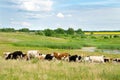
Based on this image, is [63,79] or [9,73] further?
[9,73]

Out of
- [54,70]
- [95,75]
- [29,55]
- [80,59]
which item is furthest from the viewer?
[29,55]

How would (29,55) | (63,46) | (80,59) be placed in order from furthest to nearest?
(63,46), (29,55), (80,59)

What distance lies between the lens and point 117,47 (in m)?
71.5

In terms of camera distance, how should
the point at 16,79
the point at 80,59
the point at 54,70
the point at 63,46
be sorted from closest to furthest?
the point at 16,79 < the point at 54,70 < the point at 80,59 < the point at 63,46

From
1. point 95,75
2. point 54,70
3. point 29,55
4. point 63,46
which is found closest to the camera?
point 95,75

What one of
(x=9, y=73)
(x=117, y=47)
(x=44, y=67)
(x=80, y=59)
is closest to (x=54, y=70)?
(x=44, y=67)

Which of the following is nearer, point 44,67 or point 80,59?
point 44,67

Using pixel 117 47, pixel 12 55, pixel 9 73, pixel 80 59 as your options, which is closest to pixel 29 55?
pixel 12 55

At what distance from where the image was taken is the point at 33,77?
11664 mm

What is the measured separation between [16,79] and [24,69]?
2643mm

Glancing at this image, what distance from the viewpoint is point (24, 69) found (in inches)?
547

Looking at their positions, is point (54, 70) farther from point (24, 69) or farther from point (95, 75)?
point (95, 75)

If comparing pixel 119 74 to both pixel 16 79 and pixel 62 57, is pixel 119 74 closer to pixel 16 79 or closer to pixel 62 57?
pixel 16 79

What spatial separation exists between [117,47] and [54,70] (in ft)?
194
